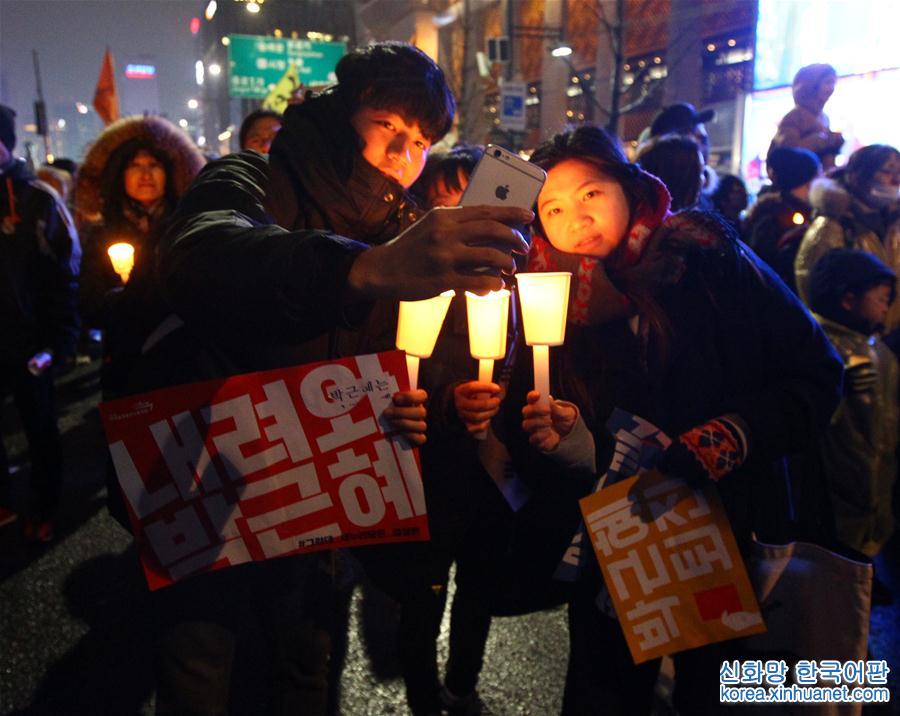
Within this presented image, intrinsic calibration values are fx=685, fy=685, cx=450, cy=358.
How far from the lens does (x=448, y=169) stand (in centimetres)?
296

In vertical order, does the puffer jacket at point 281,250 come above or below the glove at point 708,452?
above

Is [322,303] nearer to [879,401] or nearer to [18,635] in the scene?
[18,635]

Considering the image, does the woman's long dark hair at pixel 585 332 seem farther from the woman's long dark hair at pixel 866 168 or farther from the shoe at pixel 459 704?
the woman's long dark hair at pixel 866 168

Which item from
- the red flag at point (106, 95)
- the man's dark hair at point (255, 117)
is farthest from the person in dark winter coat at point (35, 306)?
the red flag at point (106, 95)

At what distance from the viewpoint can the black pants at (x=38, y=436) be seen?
3.90 metres

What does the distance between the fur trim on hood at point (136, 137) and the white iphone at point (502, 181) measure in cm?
312

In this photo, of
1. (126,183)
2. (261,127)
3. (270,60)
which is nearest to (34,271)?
(126,183)

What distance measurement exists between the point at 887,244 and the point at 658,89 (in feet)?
46.2

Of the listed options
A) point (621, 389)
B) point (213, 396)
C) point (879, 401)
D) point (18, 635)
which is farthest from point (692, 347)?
point (18, 635)

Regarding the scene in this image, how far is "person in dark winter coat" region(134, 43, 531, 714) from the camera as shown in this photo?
1.08 metres

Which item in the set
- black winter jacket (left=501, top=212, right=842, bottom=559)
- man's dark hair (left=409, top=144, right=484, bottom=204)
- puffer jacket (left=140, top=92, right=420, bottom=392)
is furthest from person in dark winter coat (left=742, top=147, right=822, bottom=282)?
puffer jacket (left=140, top=92, right=420, bottom=392)

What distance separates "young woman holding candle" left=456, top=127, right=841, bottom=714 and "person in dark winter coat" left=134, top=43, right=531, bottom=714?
43 centimetres

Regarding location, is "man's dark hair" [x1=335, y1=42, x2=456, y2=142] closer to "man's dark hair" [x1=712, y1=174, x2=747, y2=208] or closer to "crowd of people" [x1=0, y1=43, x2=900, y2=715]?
"crowd of people" [x1=0, y1=43, x2=900, y2=715]

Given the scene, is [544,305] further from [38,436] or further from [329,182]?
[38,436]
